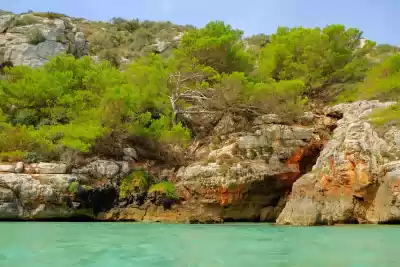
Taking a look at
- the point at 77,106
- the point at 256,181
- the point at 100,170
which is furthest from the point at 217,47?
the point at 100,170

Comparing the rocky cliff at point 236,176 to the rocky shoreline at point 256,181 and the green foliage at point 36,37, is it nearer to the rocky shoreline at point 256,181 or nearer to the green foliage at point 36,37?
the rocky shoreline at point 256,181

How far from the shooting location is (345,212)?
14.6 m

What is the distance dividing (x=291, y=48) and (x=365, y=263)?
18.8 m

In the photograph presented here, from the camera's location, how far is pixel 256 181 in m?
16.9

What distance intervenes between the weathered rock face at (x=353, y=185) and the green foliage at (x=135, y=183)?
5.65m

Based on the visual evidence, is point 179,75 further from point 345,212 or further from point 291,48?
point 345,212

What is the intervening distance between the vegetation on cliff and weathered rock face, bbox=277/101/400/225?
14.8 ft

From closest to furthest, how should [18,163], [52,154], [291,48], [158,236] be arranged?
[158,236] → [18,163] → [52,154] → [291,48]

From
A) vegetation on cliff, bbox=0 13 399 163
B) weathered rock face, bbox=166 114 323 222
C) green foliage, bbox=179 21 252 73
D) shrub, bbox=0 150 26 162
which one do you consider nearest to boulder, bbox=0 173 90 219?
shrub, bbox=0 150 26 162

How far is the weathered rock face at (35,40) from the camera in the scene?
3438 centimetres

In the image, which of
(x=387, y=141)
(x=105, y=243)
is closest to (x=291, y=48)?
(x=387, y=141)

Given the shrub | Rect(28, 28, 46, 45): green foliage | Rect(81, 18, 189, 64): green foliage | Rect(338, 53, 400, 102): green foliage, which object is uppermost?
Rect(81, 18, 189, 64): green foliage

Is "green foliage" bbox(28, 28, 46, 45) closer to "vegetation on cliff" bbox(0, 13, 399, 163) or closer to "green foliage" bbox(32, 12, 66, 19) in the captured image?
"green foliage" bbox(32, 12, 66, 19)

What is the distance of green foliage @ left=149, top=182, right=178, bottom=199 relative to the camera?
673 inches
